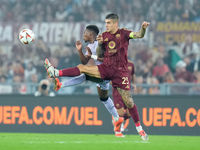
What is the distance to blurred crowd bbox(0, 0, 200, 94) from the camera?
1541 centimetres

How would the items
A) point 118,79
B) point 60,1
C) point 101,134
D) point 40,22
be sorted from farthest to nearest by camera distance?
point 60,1 → point 40,22 → point 101,134 → point 118,79

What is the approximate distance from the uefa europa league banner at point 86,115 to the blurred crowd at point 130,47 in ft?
2.26

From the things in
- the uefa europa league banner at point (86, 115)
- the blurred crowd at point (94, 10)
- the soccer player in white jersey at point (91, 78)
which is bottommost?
the uefa europa league banner at point (86, 115)

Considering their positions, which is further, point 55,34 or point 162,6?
point 162,6

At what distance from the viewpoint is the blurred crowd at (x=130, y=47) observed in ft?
50.6

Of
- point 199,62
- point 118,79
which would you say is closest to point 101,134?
point 118,79

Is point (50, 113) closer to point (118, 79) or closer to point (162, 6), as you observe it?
point (118, 79)

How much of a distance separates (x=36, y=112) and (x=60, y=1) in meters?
7.95

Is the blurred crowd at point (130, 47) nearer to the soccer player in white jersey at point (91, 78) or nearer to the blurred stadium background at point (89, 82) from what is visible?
the blurred stadium background at point (89, 82)

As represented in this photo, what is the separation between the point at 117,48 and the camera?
29.9ft

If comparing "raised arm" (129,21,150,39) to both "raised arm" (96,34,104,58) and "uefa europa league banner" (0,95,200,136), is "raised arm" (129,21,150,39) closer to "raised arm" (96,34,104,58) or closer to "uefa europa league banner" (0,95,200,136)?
"raised arm" (96,34,104,58)

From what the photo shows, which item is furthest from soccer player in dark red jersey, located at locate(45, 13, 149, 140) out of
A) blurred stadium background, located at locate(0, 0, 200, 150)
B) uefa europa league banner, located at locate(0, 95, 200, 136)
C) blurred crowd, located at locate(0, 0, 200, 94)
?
blurred crowd, located at locate(0, 0, 200, 94)

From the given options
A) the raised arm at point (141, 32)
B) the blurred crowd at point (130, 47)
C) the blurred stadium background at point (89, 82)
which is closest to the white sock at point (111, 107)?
the blurred stadium background at point (89, 82)

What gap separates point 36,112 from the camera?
12.7 meters
